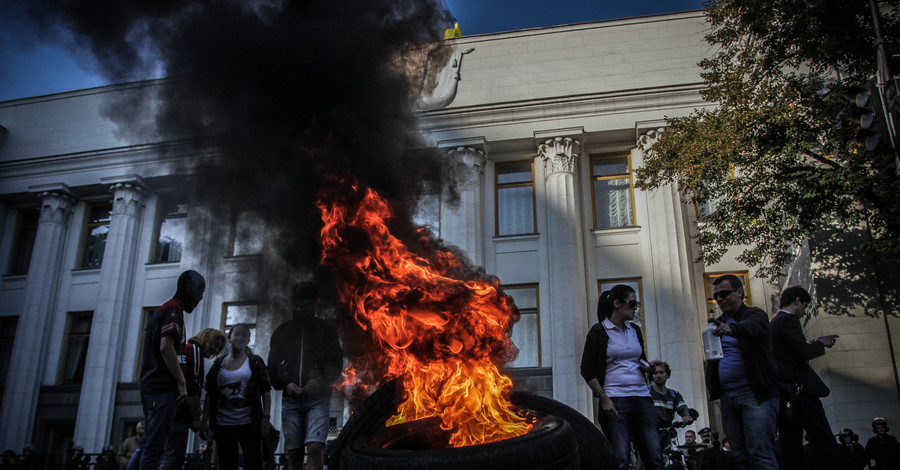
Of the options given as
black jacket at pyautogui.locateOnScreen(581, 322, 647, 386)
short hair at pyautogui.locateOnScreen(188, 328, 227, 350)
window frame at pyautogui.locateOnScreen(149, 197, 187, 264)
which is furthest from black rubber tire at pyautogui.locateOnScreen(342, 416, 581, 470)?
window frame at pyautogui.locateOnScreen(149, 197, 187, 264)

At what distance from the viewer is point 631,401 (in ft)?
16.2

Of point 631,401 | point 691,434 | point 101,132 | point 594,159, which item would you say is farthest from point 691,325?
point 101,132

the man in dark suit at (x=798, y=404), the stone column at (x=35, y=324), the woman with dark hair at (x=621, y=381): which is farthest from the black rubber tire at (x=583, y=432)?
the stone column at (x=35, y=324)

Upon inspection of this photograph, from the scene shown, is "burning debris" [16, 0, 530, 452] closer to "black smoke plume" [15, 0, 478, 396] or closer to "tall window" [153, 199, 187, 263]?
"black smoke plume" [15, 0, 478, 396]

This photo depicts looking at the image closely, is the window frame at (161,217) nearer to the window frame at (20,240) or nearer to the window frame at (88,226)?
the window frame at (88,226)

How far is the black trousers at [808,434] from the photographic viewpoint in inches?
205

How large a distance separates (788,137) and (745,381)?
329 inches

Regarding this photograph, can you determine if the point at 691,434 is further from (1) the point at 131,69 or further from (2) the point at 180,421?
(1) the point at 131,69

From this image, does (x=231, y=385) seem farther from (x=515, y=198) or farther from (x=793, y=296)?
(x=515, y=198)

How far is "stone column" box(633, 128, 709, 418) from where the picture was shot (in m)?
15.4

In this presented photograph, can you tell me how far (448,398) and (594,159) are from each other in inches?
640

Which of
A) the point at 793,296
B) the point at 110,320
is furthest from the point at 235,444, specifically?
the point at 110,320

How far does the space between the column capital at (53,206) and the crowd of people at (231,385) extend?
781 inches

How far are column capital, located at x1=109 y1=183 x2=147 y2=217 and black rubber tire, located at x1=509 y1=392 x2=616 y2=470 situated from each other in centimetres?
2042
